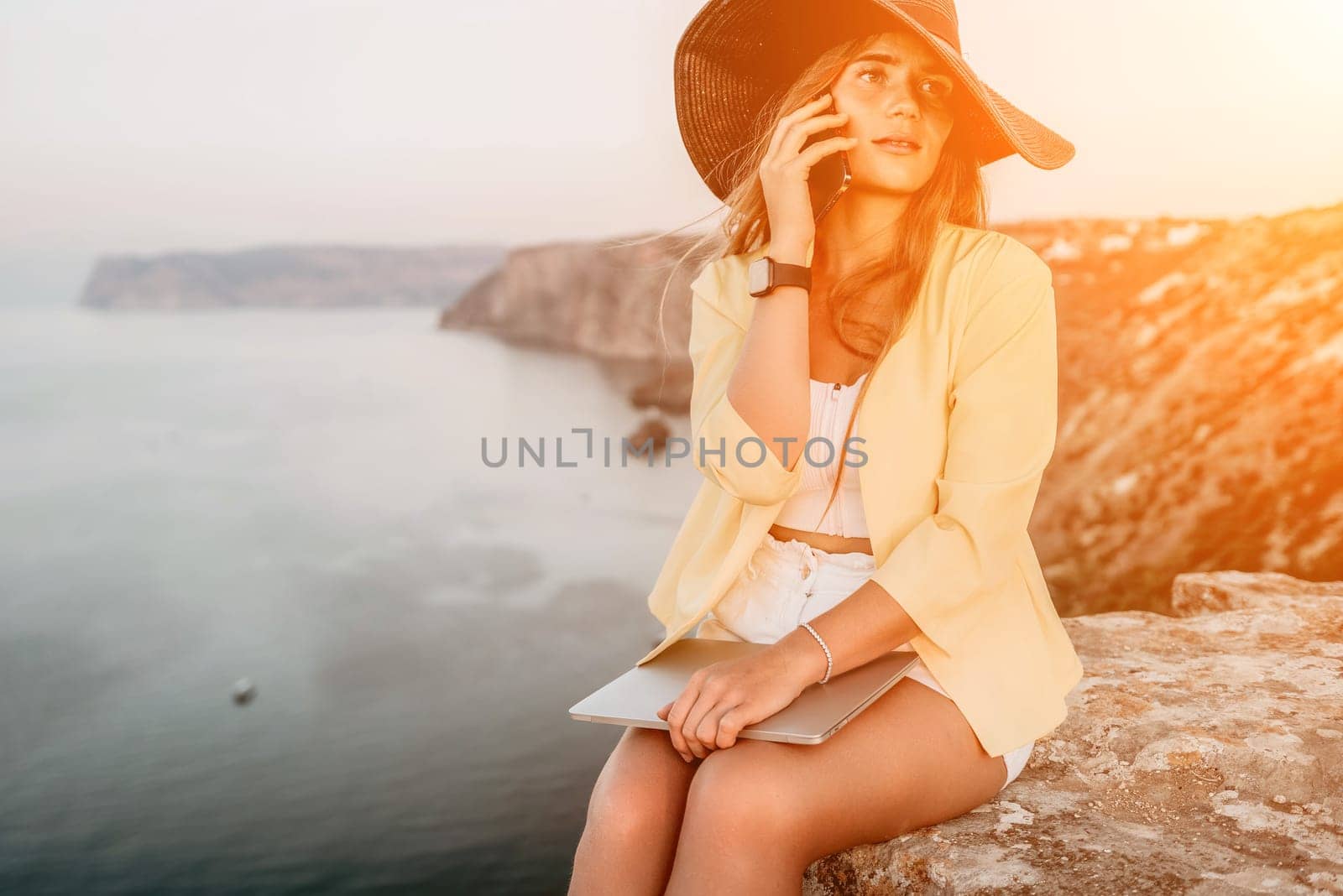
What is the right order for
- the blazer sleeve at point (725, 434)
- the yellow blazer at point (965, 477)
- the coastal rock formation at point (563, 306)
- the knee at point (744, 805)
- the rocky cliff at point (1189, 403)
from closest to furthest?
the knee at point (744, 805)
the yellow blazer at point (965, 477)
the blazer sleeve at point (725, 434)
the rocky cliff at point (1189, 403)
the coastal rock formation at point (563, 306)

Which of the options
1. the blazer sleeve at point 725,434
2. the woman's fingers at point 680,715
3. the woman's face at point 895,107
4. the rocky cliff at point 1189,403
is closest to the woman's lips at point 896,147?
the woman's face at point 895,107

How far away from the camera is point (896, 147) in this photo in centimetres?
178

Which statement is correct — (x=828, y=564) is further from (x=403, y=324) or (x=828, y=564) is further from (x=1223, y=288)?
(x=403, y=324)

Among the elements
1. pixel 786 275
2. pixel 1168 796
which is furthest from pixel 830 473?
pixel 1168 796

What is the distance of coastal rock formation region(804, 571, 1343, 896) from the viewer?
4.76 feet

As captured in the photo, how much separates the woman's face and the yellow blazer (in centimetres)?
15

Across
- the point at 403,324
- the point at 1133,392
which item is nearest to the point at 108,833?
the point at 1133,392

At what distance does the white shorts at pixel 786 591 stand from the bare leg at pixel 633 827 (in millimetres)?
313

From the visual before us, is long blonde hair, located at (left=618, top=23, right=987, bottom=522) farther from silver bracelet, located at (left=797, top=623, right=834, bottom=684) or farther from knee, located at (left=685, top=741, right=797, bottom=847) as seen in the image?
knee, located at (left=685, top=741, right=797, bottom=847)

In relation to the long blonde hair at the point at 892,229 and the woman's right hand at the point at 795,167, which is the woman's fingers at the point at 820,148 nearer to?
the woman's right hand at the point at 795,167

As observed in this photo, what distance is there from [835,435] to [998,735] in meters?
0.52

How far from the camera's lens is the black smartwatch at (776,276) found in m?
1.69

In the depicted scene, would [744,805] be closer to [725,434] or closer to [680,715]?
[680,715]

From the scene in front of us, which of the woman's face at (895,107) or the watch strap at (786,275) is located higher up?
the woman's face at (895,107)
